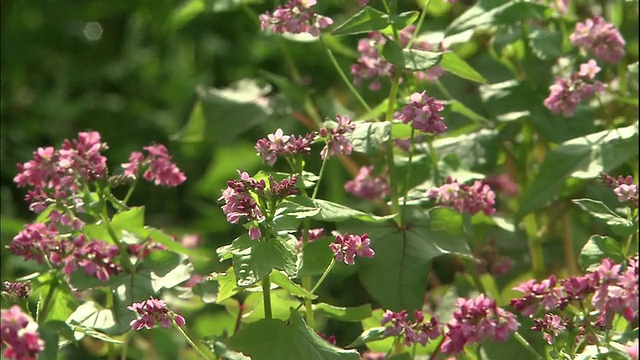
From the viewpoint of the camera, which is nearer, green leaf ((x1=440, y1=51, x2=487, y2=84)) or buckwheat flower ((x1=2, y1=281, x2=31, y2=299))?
buckwheat flower ((x1=2, y1=281, x2=31, y2=299))

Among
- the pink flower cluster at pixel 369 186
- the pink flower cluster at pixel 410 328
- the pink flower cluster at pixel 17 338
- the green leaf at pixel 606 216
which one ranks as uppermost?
the pink flower cluster at pixel 17 338

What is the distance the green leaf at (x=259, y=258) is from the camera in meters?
1.15

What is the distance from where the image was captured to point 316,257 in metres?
1.27

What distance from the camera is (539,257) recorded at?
1.72 meters

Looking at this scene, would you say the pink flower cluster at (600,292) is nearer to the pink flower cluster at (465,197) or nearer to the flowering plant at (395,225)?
the flowering plant at (395,225)

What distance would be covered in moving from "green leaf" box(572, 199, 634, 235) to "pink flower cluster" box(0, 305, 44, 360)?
61 centimetres

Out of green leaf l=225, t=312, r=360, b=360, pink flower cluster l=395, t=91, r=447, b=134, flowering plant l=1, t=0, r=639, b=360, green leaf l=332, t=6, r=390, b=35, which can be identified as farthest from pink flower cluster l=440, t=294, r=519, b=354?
green leaf l=332, t=6, r=390, b=35

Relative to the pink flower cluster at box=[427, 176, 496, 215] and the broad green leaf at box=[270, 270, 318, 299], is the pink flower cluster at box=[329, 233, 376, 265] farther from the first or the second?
the pink flower cluster at box=[427, 176, 496, 215]

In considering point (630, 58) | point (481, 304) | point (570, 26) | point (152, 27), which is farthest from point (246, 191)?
point (152, 27)

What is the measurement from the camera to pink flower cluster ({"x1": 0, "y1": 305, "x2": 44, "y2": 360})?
1005 millimetres

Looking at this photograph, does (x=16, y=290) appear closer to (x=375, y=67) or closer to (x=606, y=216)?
(x=375, y=67)

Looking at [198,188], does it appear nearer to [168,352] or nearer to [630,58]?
[168,352]

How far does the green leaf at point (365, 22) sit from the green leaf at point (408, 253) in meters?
0.27

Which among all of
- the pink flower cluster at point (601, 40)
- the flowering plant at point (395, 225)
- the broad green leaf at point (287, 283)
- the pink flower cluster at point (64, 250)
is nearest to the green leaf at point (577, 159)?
the flowering plant at point (395, 225)
